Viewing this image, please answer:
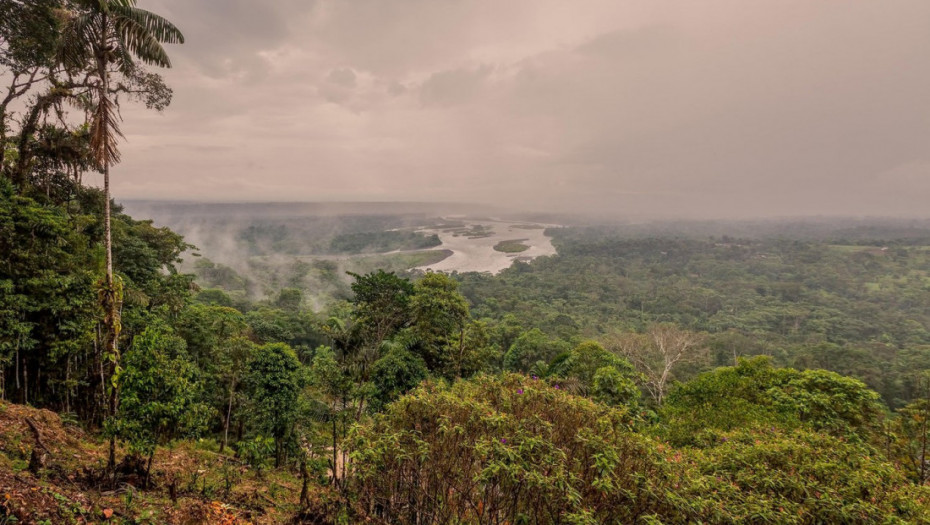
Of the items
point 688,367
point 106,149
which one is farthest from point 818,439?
point 688,367

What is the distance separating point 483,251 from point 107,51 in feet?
419

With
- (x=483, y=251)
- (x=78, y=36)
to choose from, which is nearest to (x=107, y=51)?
(x=78, y=36)

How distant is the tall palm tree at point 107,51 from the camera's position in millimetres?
6047

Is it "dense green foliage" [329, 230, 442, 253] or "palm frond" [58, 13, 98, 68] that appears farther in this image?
"dense green foliage" [329, 230, 442, 253]

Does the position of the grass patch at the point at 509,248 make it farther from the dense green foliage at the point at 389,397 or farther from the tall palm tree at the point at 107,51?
the tall palm tree at the point at 107,51

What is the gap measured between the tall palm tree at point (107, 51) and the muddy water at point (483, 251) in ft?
256

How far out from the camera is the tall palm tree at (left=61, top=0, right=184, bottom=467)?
6.05 m

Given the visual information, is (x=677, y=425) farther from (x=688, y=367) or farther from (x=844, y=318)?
(x=844, y=318)

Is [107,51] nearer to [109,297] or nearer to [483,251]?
[109,297]

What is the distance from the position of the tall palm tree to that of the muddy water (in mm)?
78070

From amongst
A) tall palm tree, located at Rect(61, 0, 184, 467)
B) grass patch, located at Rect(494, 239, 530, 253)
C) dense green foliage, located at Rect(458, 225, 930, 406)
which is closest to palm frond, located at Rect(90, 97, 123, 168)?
tall palm tree, located at Rect(61, 0, 184, 467)

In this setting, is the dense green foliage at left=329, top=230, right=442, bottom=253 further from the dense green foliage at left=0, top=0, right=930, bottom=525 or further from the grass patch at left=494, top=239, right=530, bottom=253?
the dense green foliage at left=0, top=0, right=930, bottom=525

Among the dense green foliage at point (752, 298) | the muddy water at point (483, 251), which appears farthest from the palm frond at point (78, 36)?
the muddy water at point (483, 251)

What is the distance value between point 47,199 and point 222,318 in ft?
24.0
